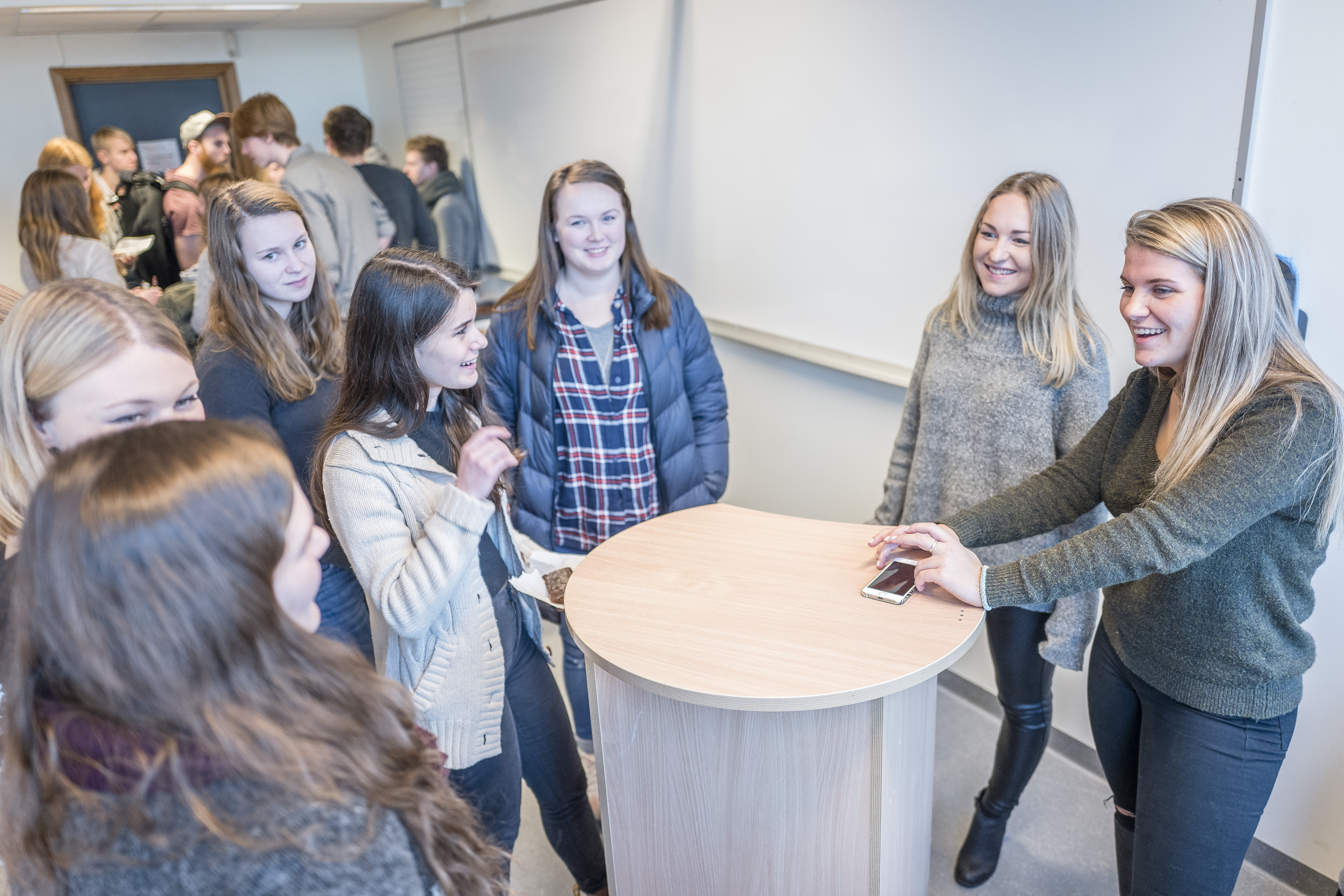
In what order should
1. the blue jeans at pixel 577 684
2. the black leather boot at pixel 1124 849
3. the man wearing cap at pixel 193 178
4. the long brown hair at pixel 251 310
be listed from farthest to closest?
the man wearing cap at pixel 193 178, the blue jeans at pixel 577 684, the long brown hair at pixel 251 310, the black leather boot at pixel 1124 849

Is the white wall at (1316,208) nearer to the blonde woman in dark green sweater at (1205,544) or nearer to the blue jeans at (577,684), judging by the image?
the blonde woman in dark green sweater at (1205,544)

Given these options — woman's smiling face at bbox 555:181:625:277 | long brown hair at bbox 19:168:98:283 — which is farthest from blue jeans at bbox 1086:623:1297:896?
long brown hair at bbox 19:168:98:283

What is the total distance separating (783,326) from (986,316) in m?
1.26

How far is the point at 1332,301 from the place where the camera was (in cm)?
167

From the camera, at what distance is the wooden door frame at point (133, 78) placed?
5.61m

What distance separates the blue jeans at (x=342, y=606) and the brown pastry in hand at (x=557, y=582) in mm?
357

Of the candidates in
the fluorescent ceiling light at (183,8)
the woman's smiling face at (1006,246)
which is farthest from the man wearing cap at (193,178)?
the woman's smiling face at (1006,246)

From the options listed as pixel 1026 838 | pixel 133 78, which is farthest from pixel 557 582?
pixel 133 78

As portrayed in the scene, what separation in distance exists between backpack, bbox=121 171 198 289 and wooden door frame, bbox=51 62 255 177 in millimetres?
1073

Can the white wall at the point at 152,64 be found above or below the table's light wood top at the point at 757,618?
above

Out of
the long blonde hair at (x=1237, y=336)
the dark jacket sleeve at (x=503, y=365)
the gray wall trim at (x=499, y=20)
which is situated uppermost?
A: the gray wall trim at (x=499, y=20)

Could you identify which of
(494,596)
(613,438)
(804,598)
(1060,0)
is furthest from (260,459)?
(1060,0)

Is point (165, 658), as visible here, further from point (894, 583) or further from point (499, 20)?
point (499, 20)

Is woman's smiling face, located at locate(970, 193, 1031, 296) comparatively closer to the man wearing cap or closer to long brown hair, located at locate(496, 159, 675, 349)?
long brown hair, located at locate(496, 159, 675, 349)
